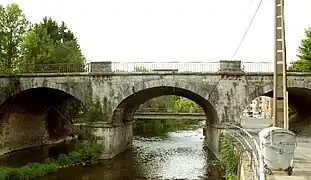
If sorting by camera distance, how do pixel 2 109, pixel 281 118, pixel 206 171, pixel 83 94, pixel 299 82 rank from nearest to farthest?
1. pixel 281 118
2. pixel 206 171
3. pixel 299 82
4. pixel 83 94
5. pixel 2 109

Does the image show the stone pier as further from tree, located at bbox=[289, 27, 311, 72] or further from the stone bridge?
tree, located at bbox=[289, 27, 311, 72]

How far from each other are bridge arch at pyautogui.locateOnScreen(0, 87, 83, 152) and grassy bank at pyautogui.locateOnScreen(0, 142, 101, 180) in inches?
163

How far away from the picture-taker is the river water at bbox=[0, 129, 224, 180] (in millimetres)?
22984

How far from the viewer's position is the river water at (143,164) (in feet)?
75.4

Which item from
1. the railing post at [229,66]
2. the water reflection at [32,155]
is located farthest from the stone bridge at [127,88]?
the water reflection at [32,155]

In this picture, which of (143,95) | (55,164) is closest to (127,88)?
(143,95)

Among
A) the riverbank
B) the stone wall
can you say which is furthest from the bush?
the stone wall

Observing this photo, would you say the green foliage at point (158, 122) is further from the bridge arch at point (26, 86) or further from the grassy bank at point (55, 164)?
the grassy bank at point (55, 164)

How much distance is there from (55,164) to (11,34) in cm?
1788

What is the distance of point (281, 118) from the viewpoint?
1694cm

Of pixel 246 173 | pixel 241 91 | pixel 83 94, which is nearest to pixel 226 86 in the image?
pixel 241 91

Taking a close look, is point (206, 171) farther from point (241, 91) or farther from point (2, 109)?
point (2, 109)

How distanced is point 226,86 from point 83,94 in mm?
9966

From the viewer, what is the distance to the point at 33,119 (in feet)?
122
